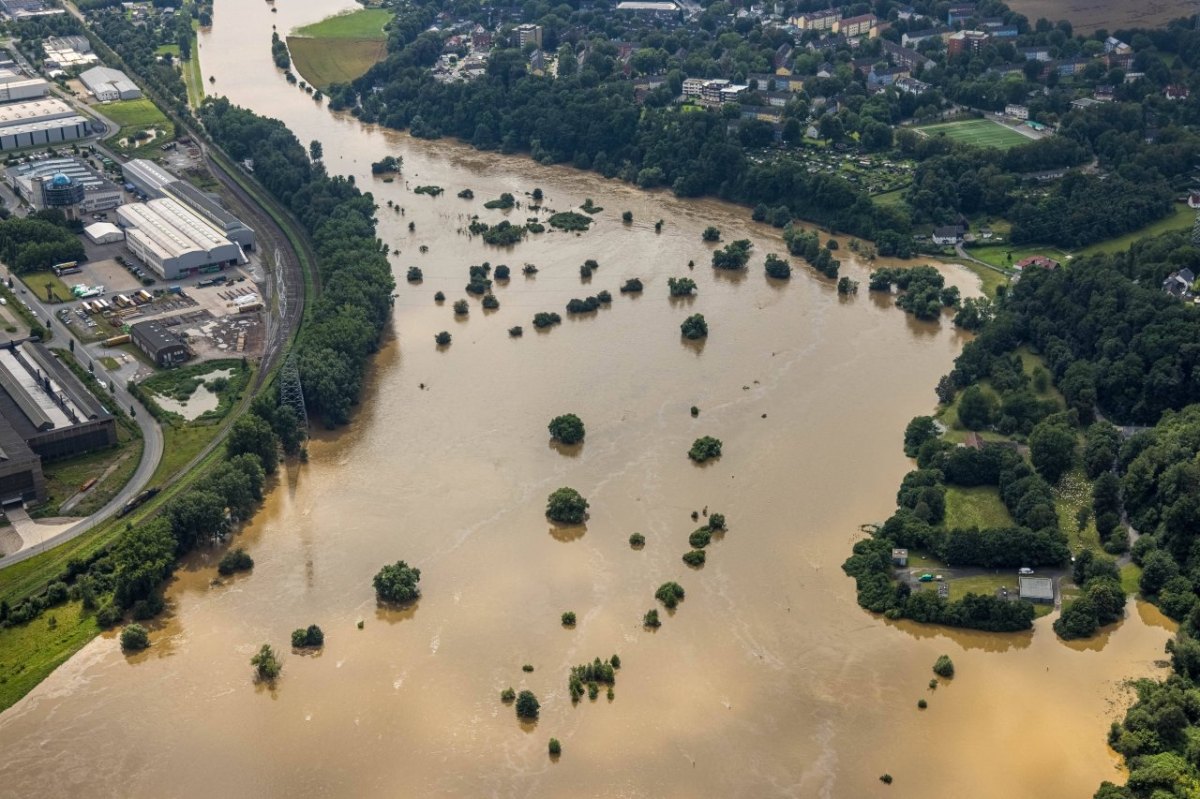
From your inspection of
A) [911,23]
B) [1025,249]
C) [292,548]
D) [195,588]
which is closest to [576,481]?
[292,548]

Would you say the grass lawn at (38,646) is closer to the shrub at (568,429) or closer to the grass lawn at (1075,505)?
the shrub at (568,429)

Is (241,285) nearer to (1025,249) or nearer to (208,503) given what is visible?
(208,503)

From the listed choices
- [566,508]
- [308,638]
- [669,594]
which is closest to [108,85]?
[566,508]

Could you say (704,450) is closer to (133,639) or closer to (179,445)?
(179,445)

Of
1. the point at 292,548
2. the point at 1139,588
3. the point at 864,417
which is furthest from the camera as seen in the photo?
the point at 864,417

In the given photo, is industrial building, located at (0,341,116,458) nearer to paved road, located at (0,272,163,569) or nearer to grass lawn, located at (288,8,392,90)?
paved road, located at (0,272,163,569)
